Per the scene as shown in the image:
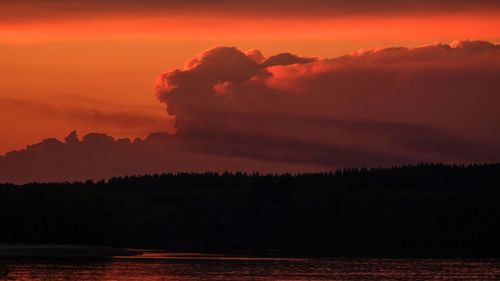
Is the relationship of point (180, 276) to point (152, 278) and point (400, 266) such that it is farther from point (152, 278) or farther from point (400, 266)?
point (400, 266)

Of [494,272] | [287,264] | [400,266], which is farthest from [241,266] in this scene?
[494,272]

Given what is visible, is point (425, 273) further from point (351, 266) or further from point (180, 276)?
point (180, 276)

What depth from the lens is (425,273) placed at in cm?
Result: 16362

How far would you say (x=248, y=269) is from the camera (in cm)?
16725

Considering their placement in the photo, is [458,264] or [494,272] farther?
[458,264]

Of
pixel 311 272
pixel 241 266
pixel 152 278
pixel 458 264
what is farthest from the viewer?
pixel 458 264

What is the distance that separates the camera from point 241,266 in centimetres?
17600

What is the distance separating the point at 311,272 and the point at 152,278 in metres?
24.6

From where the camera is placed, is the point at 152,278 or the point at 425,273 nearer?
the point at 152,278

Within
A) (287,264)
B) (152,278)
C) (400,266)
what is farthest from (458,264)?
(152,278)

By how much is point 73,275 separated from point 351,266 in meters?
45.2

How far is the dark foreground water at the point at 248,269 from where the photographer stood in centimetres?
15025

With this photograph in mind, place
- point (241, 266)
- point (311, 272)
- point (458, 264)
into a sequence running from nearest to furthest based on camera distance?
point (311, 272) → point (241, 266) → point (458, 264)

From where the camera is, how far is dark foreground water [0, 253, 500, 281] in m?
150
